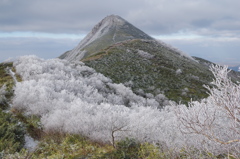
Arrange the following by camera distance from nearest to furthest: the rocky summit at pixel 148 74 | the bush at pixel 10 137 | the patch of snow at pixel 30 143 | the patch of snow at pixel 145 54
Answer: the bush at pixel 10 137, the patch of snow at pixel 30 143, the rocky summit at pixel 148 74, the patch of snow at pixel 145 54

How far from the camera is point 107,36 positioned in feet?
235

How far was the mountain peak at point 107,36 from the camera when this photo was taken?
6097 cm

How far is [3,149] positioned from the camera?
5.89 metres

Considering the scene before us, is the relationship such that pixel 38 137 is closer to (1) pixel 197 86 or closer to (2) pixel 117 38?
(1) pixel 197 86

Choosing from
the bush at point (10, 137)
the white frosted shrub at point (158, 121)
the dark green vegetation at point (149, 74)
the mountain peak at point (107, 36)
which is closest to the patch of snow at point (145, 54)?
the dark green vegetation at point (149, 74)

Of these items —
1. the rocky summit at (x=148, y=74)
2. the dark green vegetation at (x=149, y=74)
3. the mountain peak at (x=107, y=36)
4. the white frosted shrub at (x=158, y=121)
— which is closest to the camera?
the white frosted shrub at (x=158, y=121)

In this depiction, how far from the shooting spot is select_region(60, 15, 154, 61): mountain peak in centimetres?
6097

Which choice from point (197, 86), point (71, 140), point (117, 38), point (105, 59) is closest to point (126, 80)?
point (105, 59)

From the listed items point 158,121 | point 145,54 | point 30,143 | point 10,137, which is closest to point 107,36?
point 145,54

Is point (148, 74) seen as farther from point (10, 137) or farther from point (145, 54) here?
point (10, 137)

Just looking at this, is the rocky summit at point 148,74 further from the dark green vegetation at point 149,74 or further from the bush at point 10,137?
the bush at point 10,137

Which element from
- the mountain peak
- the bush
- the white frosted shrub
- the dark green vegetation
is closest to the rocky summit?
the dark green vegetation

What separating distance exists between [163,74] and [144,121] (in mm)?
27665

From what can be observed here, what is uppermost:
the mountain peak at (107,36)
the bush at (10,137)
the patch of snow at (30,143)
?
the mountain peak at (107,36)
